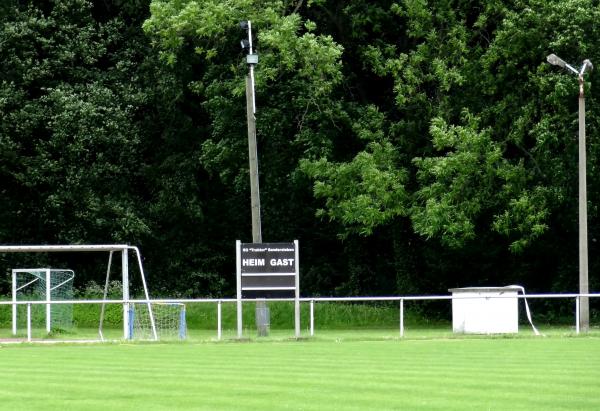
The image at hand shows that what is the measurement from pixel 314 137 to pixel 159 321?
1213cm

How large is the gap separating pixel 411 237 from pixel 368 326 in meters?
5.69

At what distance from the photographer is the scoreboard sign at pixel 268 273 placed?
30.7 m

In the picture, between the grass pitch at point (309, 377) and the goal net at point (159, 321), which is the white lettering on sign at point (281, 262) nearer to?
the goal net at point (159, 321)

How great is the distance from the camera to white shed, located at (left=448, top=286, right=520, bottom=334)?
3347 centimetres

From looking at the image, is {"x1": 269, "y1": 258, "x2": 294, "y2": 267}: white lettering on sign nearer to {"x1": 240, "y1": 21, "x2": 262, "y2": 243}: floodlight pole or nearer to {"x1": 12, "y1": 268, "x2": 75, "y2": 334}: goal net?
{"x1": 240, "y1": 21, "x2": 262, "y2": 243}: floodlight pole

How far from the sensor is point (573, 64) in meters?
40.5

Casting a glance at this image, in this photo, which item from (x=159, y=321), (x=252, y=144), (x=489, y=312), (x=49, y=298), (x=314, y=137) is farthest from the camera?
(x=314, y=137)

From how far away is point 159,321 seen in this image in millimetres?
34250

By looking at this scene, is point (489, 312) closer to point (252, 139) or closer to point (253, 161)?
point (253, 161)

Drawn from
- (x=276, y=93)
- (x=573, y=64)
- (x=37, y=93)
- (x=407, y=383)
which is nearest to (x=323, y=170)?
(x=276, y=93)

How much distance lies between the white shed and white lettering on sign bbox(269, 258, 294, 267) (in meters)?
4.76

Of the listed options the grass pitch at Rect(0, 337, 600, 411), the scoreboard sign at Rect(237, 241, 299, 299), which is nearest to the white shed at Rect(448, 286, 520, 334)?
the scoreboard sign at Rect(237, 241, 299, 299)

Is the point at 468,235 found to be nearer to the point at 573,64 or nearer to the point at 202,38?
the point at 573,64

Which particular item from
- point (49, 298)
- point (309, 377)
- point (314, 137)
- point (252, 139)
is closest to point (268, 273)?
point (252, 139)
